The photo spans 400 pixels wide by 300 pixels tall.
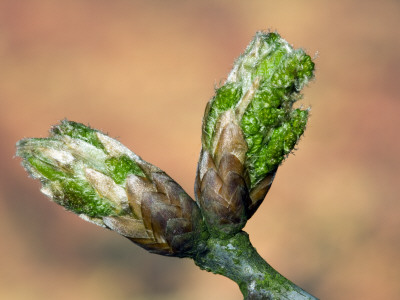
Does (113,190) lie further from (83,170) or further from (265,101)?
(265,101)

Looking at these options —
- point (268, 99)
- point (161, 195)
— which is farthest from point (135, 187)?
point (268, 99)

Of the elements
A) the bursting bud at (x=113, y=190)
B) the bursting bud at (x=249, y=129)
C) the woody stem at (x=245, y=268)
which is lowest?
the woody stem at (x=245, y=268)

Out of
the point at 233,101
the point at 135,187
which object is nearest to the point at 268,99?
the point at 233,101

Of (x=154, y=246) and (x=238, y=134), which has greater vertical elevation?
(x=238, y=134)

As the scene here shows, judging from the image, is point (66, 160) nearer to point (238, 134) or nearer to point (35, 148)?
point (35, 148)

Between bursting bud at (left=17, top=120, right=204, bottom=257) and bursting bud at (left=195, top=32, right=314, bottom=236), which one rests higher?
bursting bud at (left=195, top=32, right=314, bottom=236)

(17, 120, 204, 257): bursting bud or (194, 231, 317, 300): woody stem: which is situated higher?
(17, 120, 204, 257): bursting bud

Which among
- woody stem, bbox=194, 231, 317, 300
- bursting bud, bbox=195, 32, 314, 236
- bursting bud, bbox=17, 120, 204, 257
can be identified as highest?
bursting bud, bbox=195, 32, 314, 236
